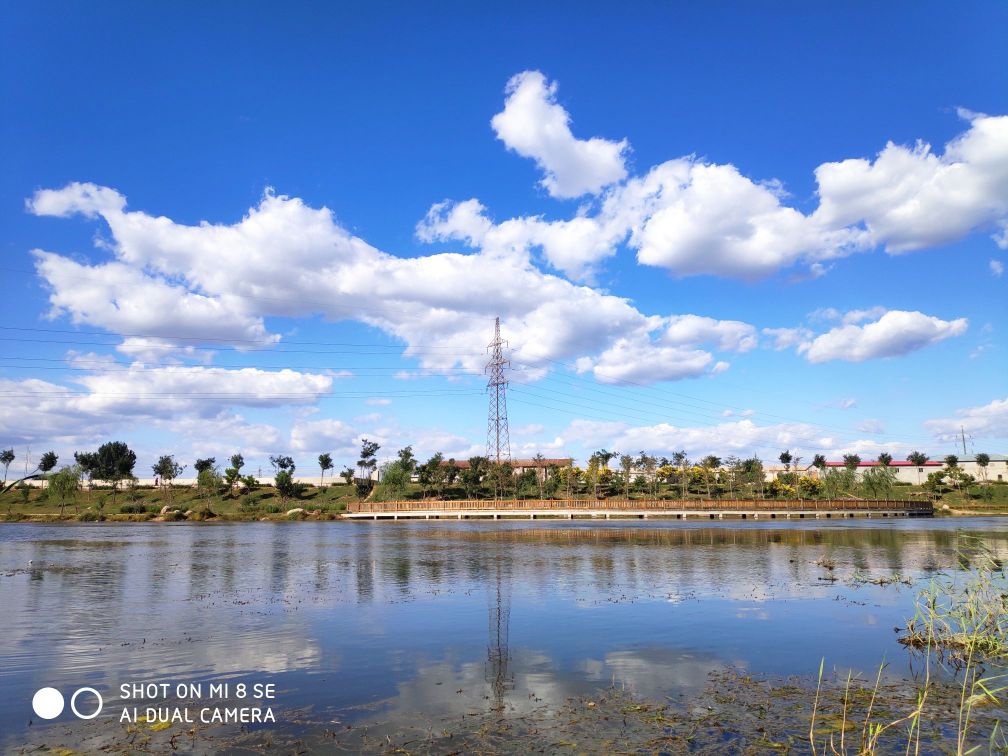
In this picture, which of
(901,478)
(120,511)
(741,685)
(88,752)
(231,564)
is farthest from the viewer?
(901,478)

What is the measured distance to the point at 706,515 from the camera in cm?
10981

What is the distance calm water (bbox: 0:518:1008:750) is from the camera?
1416 centimetres

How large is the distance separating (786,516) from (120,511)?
12727 centimetres

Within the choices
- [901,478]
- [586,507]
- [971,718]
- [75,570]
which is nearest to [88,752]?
[971,718]

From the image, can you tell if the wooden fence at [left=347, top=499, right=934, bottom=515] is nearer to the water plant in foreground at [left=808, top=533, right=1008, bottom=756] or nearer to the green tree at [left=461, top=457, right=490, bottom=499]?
the green tree at [left=461, top=457, right=490, bottom=499]

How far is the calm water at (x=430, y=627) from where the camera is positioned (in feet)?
46.5

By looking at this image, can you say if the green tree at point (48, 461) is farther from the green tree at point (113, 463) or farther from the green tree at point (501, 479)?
the green tree at point (501, 479)

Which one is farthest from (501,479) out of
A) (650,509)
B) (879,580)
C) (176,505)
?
(879,580)

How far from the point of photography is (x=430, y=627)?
806 inches

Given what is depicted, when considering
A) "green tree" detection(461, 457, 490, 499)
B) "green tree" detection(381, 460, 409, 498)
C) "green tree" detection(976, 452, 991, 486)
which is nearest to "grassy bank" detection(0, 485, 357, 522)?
"green tree" detection(381, 460, 409, 498)

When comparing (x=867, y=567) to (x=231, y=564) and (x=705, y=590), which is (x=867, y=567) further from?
(x=231, y=564)

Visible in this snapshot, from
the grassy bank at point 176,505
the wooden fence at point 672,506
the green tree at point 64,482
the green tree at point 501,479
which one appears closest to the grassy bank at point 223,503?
the grassy bank at point 176,505

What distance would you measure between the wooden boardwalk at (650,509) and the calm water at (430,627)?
69.4 metres

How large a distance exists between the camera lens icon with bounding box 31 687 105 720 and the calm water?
0.24 meters
